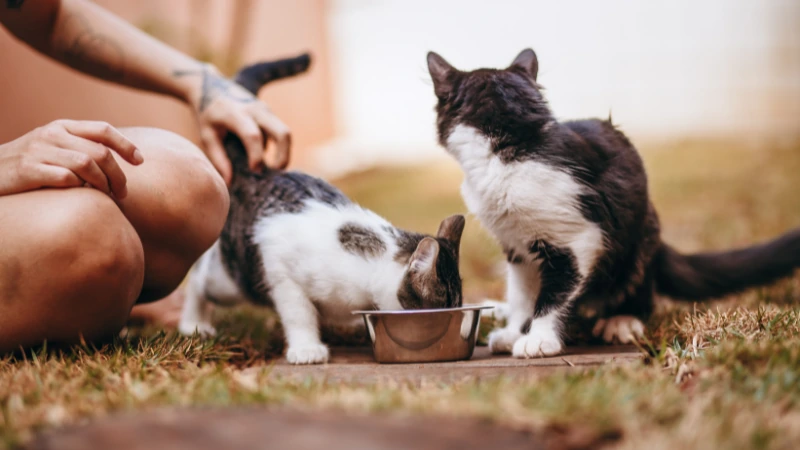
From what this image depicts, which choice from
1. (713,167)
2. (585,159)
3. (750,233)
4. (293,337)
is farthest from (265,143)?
(713,167)

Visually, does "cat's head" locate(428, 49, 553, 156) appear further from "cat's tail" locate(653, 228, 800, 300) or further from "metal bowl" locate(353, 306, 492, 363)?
"cat's tail" locate(653, 228, 800, 300)

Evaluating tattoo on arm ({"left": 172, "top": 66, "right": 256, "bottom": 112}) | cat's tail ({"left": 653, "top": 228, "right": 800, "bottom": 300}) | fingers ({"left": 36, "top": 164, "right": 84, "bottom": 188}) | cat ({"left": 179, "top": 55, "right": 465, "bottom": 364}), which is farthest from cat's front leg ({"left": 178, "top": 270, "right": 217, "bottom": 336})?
cat's tail ({"left": 653, "top": 228, "right": 800, "bottom": 300})

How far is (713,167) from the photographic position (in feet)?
19.7

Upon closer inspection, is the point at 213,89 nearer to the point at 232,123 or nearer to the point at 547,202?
the point at 232,123

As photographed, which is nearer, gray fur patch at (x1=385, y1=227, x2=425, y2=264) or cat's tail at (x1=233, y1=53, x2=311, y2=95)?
gray fur patch at (x1=385, y1=227, x2=425, y2=264)

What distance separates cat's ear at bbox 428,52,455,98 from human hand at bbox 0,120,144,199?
2.95 ft

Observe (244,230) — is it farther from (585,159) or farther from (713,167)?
(713,167)

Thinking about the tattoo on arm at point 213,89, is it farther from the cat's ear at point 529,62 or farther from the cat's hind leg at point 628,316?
the cat's hind leg at point 628,316

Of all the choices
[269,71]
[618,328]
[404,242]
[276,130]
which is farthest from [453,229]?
[269,71]

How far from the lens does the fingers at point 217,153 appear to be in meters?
2.27

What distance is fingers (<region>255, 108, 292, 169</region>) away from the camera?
2.23 m


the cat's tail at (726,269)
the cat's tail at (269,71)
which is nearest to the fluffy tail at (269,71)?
the cat's tail at (269,71)

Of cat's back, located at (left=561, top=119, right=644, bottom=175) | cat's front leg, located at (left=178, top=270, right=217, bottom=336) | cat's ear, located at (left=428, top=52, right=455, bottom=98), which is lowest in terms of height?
cat's front leg, located at (left=178, top=270, right=217, bottom=336)

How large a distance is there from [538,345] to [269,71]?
5.10ft
